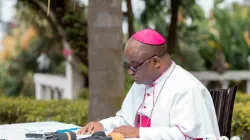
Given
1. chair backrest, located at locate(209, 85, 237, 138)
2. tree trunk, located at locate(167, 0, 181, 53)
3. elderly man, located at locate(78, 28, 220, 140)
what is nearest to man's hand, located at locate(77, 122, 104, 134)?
elderly man, located at locate(78, 28, 220, 140)

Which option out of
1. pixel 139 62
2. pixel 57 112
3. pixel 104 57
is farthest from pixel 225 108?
pixel 57 112

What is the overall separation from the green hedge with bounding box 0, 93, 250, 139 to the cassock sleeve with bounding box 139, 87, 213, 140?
2.98 meters

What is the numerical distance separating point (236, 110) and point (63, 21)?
4.15 m

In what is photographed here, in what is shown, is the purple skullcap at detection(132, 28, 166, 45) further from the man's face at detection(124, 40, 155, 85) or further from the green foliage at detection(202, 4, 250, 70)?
the green foliage at detection(202, 4, 250, 70)

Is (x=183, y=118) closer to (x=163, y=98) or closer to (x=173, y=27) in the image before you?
(x=163, y=98)

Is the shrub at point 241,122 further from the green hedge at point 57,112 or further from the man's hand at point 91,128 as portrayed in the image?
the man's hand at point 91,128

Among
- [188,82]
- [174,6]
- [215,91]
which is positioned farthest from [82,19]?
[188,82]

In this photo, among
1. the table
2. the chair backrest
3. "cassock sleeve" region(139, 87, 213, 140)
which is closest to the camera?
"cassock sleeve" region(139, 87, 213, 140)

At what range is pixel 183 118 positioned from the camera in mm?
3369

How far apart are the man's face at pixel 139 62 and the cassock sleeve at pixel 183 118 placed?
0.22 meters

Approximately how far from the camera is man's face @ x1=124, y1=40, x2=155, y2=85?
3459 mm

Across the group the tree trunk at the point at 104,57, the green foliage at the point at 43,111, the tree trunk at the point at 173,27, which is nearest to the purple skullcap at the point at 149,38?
the tree trunk at the point at 104,57

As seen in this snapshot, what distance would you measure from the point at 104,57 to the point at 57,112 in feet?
7.53

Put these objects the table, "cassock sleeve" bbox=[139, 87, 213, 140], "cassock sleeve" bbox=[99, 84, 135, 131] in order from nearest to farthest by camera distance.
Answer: "cassock sleeve" bbox=[139, 87, 213, 140]
the table
"cassock sleeve" bbox=[99, 84, 135, 131]
